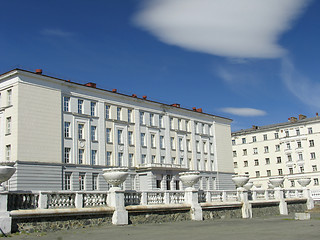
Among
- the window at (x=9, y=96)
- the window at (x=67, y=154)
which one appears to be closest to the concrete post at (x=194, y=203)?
the window at (x=67, y=154)

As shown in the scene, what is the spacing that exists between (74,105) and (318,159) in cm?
4821

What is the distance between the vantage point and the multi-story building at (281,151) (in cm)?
7606

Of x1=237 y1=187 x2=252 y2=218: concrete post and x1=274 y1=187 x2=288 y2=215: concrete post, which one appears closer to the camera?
x1=237 y1=187 x2=252 y2=218: concrete post

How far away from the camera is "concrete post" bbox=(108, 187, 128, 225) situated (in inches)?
708

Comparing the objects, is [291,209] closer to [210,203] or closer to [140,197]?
[210,203]

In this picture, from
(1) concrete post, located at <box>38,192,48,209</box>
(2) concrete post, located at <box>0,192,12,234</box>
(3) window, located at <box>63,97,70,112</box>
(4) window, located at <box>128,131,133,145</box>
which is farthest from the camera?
(4) window, located at <box>128,131,133,145</box>

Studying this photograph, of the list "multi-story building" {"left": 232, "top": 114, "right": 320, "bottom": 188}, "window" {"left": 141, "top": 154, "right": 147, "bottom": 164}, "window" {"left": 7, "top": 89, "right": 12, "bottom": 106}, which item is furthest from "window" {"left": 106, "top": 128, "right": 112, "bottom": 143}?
"multi-story building" {"left": 232, "top": 114, "right": 320, "bottom": 188}

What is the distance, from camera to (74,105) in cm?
4662

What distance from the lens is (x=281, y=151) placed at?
80.5m

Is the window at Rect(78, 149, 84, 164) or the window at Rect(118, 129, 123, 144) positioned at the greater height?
the window at Rect(118, 129, 123, 144)

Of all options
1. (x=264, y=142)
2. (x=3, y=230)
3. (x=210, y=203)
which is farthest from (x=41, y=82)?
(x=264, y=142)

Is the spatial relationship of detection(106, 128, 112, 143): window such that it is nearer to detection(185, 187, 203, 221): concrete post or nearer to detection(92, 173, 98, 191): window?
detection(92, 173, 98, 191): window

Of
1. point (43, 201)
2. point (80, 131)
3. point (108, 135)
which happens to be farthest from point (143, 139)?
point (43, 201)

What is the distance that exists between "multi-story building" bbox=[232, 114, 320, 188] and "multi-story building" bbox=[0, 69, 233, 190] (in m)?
19.9
